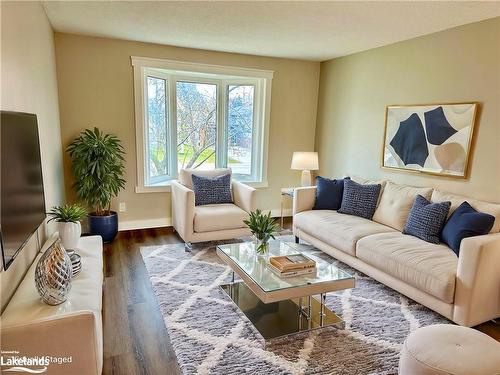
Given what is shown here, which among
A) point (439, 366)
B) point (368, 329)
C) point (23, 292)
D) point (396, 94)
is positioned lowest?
point (368, 329)

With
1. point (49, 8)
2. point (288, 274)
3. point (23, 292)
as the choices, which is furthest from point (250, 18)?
point (23, 292)

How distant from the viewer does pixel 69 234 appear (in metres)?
2.46

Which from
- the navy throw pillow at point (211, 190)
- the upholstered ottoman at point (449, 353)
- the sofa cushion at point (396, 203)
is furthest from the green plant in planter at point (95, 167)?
the upholstered ottoman at point (449, 353)

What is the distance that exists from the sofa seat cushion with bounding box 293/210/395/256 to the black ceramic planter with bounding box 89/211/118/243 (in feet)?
7.06

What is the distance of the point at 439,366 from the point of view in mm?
1570

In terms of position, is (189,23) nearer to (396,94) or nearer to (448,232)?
(396,94)

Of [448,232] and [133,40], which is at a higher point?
[133,40]

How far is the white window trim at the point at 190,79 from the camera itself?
4.26m

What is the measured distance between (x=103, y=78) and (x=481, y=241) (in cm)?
416

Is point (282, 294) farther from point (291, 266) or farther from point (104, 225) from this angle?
point (104, 225)

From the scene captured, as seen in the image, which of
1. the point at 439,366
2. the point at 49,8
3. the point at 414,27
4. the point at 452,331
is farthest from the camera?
the point at 414,27

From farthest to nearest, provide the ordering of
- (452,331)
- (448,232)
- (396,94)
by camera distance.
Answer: (396,94) < (448,232) < (452,331)

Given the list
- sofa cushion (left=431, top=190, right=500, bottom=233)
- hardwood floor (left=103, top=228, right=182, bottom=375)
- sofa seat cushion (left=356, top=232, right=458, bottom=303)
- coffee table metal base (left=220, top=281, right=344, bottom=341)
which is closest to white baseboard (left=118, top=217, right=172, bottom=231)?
hardwood floor (left=103, top=228, right=182, bottom=375)

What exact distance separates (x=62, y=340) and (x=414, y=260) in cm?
237
